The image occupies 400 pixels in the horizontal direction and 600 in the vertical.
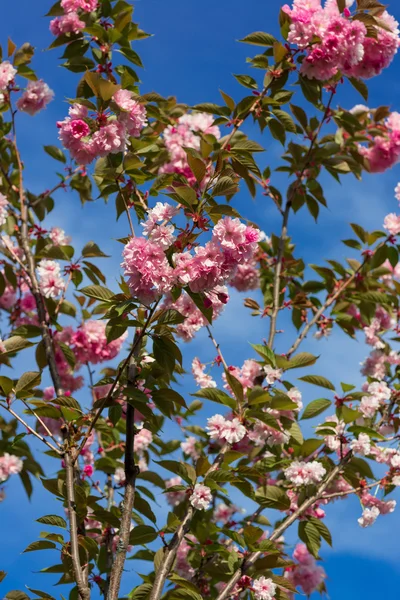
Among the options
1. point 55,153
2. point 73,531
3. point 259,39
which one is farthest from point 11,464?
point 259,39

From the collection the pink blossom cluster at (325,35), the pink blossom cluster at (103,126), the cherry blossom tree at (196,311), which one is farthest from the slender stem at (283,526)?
the pink blossom cluster at (325,35)

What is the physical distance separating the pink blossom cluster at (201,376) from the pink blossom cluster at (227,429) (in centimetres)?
37

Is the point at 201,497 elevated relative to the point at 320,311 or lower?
lower

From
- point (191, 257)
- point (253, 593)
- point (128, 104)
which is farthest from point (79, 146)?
point (253, 593)

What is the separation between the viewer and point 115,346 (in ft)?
12.5

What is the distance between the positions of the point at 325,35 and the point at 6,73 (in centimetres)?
178

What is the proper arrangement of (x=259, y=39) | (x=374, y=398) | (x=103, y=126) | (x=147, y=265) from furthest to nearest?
(x=374, y=398) < (x=259, y=39) < (x=103, y=126) < (x=147, y=265)

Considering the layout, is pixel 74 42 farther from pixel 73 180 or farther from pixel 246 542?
pixel 246 542

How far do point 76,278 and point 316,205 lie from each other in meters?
1.42

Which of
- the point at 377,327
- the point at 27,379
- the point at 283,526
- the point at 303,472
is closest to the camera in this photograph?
the point at 27,379

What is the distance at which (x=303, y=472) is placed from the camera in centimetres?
291

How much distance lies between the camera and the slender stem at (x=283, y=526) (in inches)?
98.6

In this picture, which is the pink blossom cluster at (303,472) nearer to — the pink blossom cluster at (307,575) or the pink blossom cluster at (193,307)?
the pink blossom cluster at (193,307)

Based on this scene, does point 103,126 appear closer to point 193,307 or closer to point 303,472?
point 193,307
